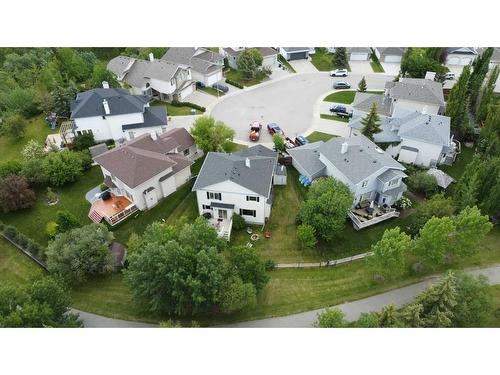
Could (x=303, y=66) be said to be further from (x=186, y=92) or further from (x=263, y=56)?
(x=186, y=92)

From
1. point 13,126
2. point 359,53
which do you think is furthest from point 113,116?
point 359,53

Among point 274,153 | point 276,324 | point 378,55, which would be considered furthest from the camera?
point 378,55

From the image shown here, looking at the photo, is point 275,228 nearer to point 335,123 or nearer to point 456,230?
point 456,230

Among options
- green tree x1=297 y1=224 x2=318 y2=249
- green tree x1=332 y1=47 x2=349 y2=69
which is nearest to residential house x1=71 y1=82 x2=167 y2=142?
green tree x1=297 y1=224 x2=318 y2=249

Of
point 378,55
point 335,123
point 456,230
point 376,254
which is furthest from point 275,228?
point 378,55

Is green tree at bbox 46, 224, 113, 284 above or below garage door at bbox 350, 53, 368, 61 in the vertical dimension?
below

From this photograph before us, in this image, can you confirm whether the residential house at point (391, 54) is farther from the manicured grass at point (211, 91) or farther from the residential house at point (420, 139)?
the manicured grass at point (211, 91)

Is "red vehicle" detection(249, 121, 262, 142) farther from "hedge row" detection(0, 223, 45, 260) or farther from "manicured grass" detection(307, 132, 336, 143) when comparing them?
"hedge row" detection(0, 223, 45, 260)
